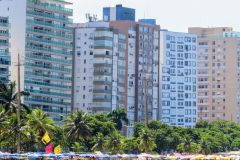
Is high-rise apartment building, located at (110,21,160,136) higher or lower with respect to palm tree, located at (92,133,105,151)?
higher

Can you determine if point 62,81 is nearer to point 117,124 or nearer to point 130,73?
point 117,124

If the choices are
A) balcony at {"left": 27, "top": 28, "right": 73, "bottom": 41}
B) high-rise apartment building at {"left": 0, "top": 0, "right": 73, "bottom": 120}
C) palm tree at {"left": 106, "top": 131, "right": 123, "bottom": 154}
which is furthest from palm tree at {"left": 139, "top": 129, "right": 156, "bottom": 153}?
balcony at {"left": 27, "top": 28, "right": 73, "bottom": 41}

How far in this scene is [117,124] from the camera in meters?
165

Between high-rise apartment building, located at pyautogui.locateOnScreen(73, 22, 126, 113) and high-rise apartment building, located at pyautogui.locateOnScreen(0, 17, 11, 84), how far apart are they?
26836mm

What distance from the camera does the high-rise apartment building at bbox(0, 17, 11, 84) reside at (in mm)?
155125

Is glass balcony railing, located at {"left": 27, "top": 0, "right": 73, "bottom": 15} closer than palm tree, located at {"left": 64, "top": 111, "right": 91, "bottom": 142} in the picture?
No

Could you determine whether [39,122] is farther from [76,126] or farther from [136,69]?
[136,69]

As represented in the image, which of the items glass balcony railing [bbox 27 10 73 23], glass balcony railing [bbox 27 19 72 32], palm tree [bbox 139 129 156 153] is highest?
glass balcony railing [bbox 27 10 73 23]

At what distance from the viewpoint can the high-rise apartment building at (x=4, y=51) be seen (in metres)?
155

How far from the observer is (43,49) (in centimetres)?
16588

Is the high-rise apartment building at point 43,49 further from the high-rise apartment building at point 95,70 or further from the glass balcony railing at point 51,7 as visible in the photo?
the high-rise apartment building at point 95,70

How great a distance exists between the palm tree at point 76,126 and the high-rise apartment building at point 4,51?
33426mm

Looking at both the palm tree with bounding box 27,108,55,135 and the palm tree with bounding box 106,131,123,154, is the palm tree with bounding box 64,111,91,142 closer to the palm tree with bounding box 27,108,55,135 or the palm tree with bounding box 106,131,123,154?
the palm tree with bounding box 106,131,123,154

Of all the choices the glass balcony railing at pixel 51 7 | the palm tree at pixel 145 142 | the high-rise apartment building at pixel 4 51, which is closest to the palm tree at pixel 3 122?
the palm tree at pixel 145 142
